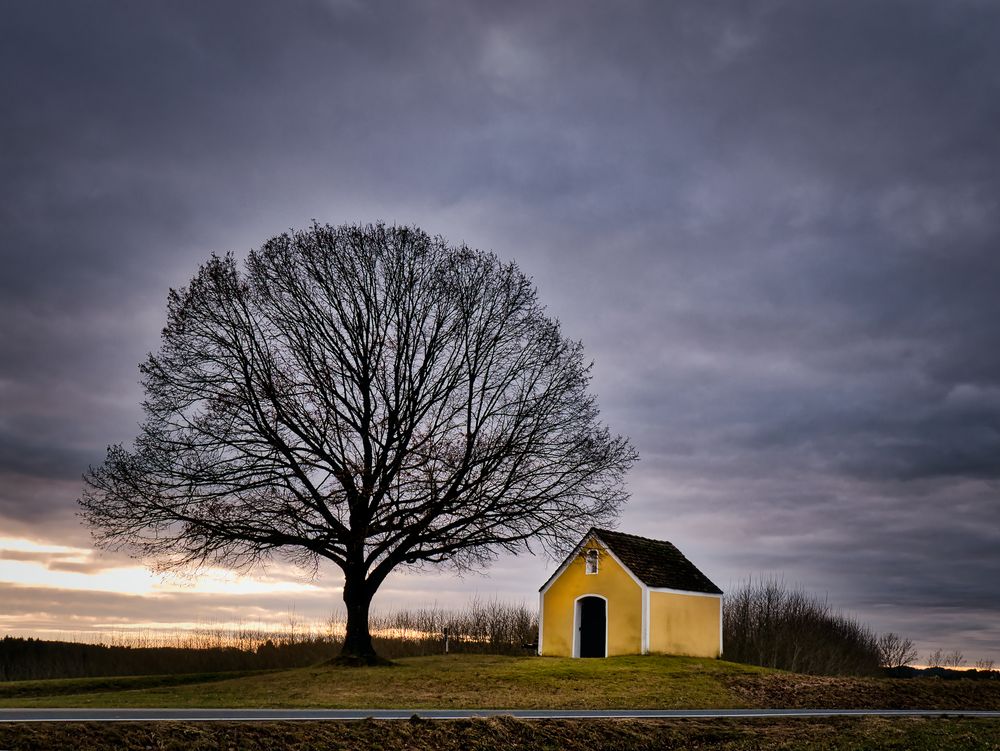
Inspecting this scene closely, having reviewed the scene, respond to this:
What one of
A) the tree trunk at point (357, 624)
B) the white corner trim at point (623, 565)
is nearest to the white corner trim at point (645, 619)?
the white corner trim at point (623, 565)

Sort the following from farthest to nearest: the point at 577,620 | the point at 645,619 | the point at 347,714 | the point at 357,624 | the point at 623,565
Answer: the point at 577,620, the point at 623,565, the point at 645,619, the point at 357,624, the point at 347,714

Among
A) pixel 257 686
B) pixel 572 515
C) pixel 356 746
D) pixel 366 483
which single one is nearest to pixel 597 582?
pixel 572 515

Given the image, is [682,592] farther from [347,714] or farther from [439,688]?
[347,714]

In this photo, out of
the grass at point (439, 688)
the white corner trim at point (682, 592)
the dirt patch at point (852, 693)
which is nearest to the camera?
the grass at point (439, 688)

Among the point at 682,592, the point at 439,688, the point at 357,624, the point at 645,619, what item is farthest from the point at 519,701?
the point at 682,592

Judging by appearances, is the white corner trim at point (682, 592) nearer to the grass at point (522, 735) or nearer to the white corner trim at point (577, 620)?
the white corner trim at point (577, 620)

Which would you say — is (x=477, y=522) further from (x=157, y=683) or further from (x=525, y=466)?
(x=157, y=683)

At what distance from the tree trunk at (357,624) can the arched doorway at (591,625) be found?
1013 cm

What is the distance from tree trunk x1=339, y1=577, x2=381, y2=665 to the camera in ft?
114

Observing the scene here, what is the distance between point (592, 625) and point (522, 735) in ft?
83.2

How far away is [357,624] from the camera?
116 ft

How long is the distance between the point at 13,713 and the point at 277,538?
58.0ft

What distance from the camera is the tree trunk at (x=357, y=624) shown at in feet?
114

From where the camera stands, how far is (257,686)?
28.4 meters
